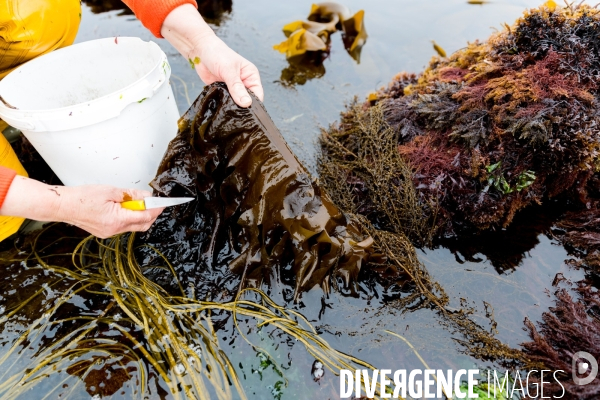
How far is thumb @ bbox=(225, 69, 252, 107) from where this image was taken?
1.79m

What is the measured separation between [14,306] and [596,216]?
10.3 ft

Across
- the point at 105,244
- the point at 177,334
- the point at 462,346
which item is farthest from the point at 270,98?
the point at 462,346

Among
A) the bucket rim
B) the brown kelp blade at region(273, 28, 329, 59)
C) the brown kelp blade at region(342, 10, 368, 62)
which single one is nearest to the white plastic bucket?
the bucket rim

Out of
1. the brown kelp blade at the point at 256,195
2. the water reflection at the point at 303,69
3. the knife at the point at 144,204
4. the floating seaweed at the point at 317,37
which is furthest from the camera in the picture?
the floating seaweed at the point at 317,37

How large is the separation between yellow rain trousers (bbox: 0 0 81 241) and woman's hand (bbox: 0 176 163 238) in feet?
2.26

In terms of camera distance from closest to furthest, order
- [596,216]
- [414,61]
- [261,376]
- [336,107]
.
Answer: [261,376], [596,216], [336,107], [414,61]

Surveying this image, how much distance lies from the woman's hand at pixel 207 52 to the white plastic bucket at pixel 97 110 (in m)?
0.15

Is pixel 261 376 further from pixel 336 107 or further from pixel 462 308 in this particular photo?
pixel 336 107

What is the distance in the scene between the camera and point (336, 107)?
3.26m

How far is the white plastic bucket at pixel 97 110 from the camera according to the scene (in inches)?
68.6

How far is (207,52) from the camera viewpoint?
1.99 metres

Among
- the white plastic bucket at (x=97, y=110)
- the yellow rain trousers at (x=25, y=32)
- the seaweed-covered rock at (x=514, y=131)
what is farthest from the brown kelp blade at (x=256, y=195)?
the yellow rain trousers at (x=25, y=32)

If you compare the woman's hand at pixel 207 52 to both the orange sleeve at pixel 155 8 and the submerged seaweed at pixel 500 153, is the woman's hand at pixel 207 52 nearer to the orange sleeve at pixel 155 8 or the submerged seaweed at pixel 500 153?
the orange sleeve at pixel 155 8

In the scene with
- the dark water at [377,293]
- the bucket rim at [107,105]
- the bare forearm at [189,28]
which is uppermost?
the bare forearm at [189,28]
